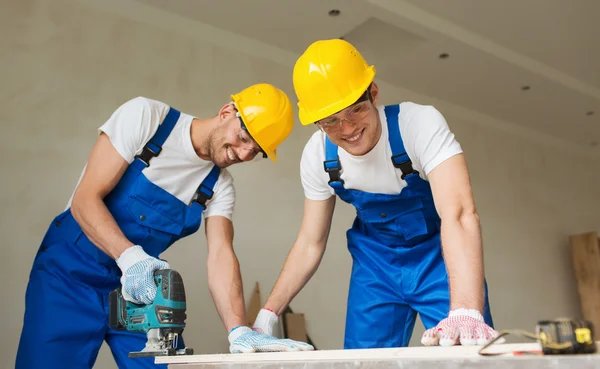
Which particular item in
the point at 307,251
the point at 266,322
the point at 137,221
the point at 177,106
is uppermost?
the point at 177,106

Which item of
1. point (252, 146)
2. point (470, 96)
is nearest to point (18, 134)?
point (252, 146)

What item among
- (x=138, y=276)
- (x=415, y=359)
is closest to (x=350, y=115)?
(x=138, y=276)

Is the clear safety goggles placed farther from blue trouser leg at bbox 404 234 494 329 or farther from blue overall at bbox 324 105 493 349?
blue trouser leg at bbox 404 234 494 329

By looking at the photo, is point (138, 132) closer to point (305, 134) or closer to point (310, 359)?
point (310, 359)

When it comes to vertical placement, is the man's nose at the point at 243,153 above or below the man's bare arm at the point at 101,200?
above

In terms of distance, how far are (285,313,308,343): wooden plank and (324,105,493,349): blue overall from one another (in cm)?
156

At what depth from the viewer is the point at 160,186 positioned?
7.88 ft

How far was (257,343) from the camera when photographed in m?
1.98

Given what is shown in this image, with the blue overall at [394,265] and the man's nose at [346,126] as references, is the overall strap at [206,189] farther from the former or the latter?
the man's nose at [346,126]

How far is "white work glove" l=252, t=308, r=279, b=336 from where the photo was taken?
7.04 ft

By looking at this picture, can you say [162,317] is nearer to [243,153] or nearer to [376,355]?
[243,153]

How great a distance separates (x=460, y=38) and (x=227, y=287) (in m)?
2.88

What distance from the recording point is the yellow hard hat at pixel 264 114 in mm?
2383

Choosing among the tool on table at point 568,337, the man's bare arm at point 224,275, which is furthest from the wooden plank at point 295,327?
the tool on table at point 568,337
